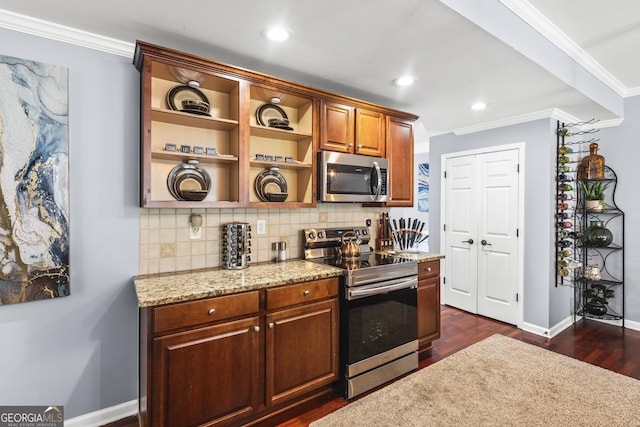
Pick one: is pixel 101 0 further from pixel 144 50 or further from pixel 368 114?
pixel 368 114

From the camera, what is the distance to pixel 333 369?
7.69 feet

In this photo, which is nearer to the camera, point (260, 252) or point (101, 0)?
point (101, 0)

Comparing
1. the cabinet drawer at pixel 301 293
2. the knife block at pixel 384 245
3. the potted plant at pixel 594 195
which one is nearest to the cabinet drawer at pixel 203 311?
the cabinet drawer at pixel 301 293

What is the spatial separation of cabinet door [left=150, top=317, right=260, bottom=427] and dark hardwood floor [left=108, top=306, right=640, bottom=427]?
0.70m

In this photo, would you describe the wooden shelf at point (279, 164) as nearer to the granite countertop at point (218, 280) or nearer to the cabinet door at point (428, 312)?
the granite countertop at point (218, 280)

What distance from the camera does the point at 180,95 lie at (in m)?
2.29

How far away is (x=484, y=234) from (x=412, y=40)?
9.26 ft

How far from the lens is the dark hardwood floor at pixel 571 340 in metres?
2.94

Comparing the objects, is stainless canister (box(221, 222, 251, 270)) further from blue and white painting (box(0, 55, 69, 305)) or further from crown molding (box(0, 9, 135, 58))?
crown molding (box(0, 9, 135, 58))

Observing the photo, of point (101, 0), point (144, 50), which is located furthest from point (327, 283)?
point (101, 0)

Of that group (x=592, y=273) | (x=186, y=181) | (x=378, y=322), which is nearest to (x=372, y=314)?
(x=378, y=322)

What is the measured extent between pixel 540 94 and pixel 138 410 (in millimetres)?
4022

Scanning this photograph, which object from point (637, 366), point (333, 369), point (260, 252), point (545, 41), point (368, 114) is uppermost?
point (545, 41)

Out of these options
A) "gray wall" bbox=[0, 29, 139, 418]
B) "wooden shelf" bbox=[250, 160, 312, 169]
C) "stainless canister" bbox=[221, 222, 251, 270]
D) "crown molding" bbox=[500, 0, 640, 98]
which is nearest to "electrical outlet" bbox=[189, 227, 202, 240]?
"stainless canister" bbox=[221, 222, 251, 270]
